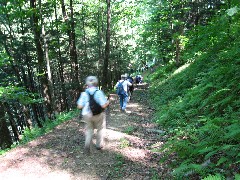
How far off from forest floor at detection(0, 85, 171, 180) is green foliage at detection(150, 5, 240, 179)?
2.27 feet

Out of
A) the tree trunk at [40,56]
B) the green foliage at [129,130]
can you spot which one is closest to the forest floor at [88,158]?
the green foliage at [129,130]

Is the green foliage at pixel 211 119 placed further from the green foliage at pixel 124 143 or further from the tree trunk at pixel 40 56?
the tree trunk at pixel 40 56

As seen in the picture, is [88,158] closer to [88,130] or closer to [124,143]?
[88,130]

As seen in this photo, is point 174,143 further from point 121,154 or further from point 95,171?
point 95,171

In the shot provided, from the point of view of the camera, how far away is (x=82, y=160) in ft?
23.7

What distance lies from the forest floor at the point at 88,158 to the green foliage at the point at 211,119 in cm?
69

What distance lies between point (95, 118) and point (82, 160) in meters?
1.35

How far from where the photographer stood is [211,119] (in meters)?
7.48

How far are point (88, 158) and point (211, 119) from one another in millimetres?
4015

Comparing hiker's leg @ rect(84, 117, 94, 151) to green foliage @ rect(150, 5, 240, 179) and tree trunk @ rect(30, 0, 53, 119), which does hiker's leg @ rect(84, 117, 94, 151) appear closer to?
green foliage @ rect(150, 5, 240, 179)

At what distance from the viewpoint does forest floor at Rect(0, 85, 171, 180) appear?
6449mm

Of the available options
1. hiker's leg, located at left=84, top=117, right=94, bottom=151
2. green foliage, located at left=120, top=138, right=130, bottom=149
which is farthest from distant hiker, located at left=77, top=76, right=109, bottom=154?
green foliage, located at left=120, top=138, right=130, bottom=149

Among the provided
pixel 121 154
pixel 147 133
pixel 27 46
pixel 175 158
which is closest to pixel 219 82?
pixel 147 133

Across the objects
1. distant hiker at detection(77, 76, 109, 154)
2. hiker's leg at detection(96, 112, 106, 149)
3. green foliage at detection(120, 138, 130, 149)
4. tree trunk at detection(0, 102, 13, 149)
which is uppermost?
distant hiker at detection(77, 76, 109, 154)
